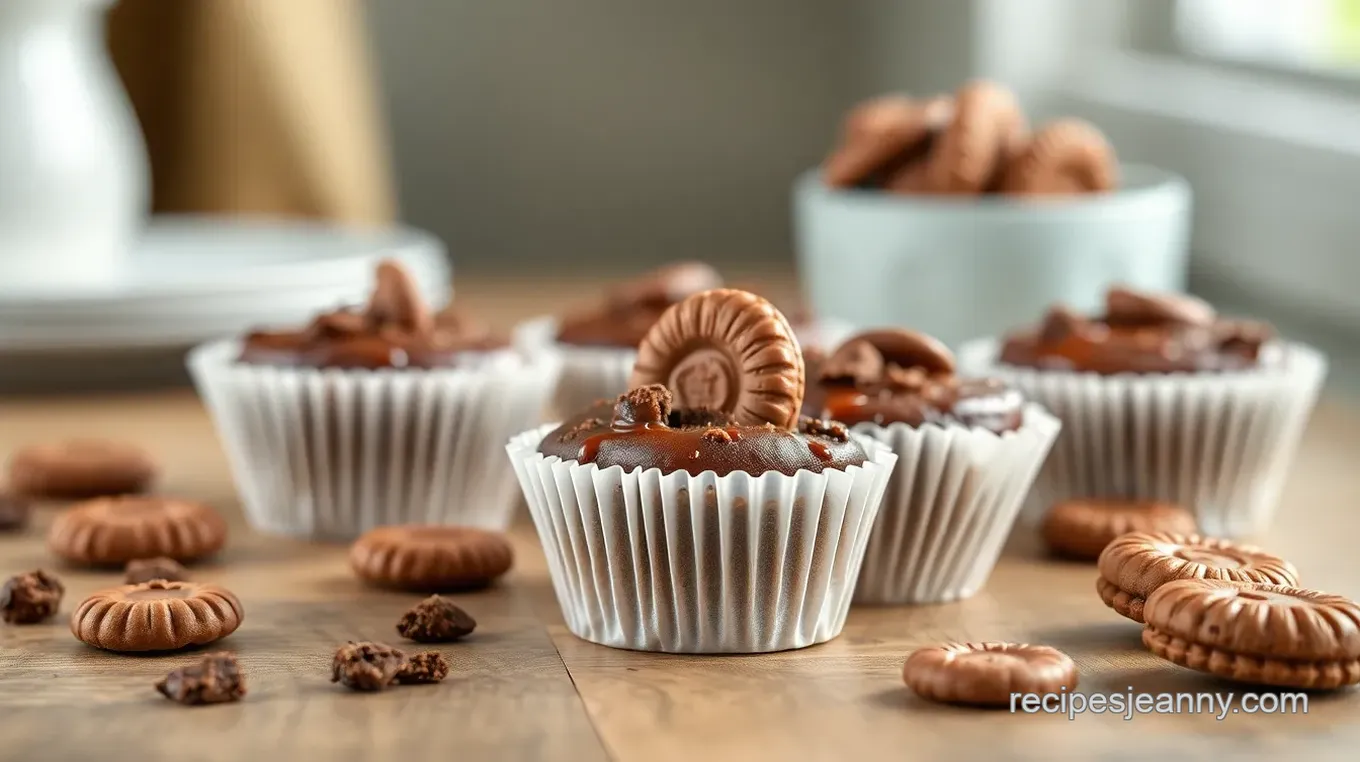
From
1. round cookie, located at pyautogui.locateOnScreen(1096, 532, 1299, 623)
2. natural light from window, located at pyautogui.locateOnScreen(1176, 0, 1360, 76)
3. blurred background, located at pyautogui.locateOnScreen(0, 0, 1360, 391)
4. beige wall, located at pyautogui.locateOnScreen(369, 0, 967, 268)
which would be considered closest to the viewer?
round cookie, located at pyautogui.locateOnScreen(1096, 532, 1299, 623)

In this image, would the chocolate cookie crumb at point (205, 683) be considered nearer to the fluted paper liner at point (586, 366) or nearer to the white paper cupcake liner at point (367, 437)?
the white paper cupcake liner at point (367, 437)

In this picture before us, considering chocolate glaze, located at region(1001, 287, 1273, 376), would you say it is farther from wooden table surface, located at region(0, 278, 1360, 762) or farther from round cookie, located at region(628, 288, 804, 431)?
round cookie, located at region(628, 288, 804, 431)

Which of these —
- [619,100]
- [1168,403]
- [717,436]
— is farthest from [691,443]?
[619,100]

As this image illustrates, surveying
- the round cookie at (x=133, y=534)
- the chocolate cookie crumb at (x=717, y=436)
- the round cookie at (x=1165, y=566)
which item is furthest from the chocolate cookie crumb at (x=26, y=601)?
the round cookie at (x=1165, y=566)

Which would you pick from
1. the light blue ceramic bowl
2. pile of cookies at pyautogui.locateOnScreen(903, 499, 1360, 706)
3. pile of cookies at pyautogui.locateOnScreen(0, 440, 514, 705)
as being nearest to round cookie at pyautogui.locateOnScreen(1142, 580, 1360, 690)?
pile of cookies at pyautogui.locateOnScreen(903, 499, 1360, 706)

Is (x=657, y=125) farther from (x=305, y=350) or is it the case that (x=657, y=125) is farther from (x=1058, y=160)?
(x=305, y=350)

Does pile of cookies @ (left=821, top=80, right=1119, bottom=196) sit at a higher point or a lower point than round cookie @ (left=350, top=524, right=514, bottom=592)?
higher
